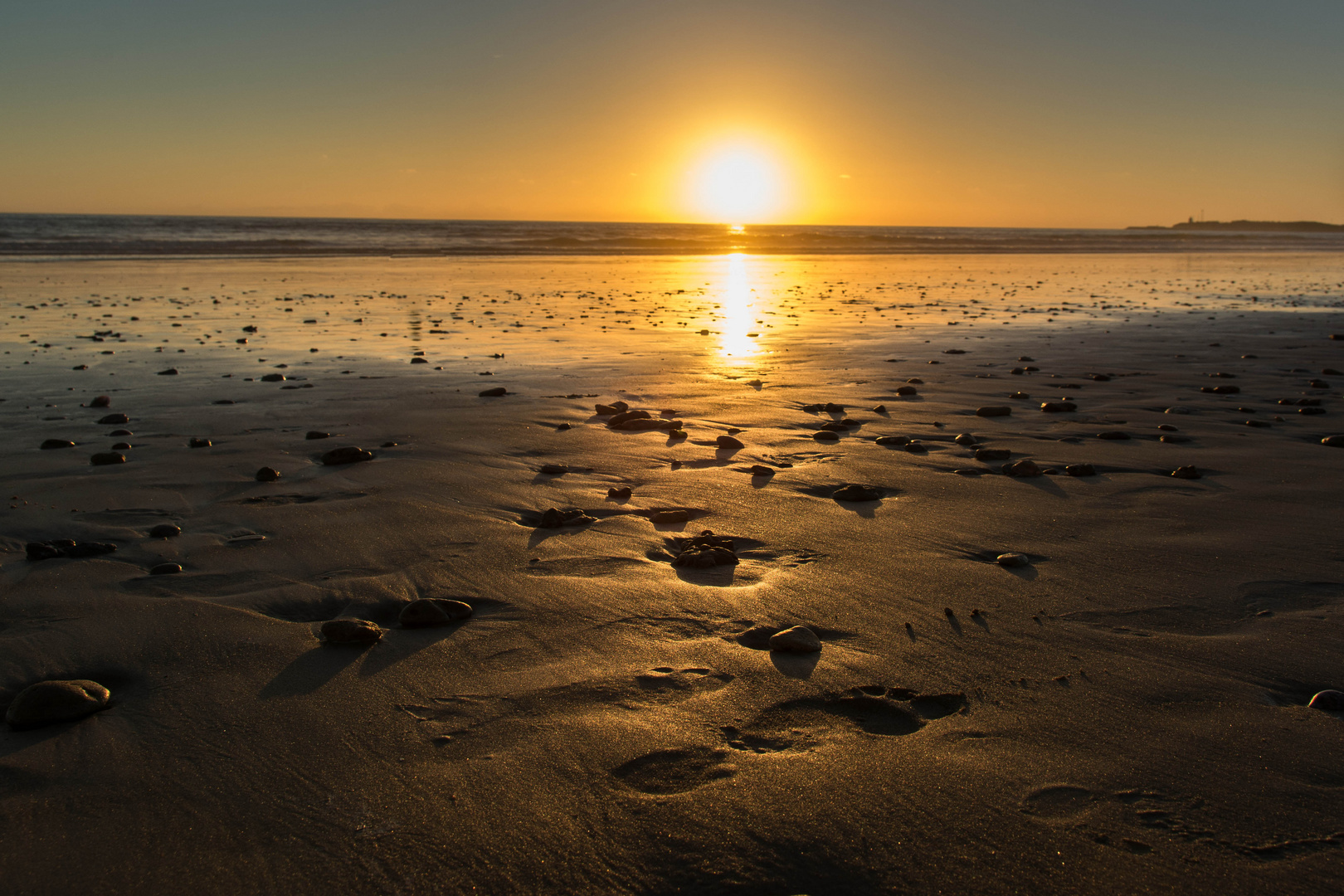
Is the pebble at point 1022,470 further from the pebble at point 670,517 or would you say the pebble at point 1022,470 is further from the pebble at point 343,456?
the pebble at point 343,456

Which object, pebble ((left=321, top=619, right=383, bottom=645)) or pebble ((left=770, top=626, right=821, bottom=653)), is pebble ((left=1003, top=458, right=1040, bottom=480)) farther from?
pebble ((left=321, top=619, right=383, bottom=645))

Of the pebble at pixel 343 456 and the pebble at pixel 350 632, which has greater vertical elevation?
the pebble at pixel 343 456

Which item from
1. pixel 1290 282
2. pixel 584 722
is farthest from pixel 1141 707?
pixel 1290 282

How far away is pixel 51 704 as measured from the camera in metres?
2.21

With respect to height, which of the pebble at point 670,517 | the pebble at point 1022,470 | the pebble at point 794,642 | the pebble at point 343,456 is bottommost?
the pebble at point 794,642

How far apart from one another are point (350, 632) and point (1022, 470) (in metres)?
3.24

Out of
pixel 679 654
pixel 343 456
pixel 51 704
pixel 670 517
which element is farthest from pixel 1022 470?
pixel 51 704

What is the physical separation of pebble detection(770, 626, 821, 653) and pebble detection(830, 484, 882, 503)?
4.99ft

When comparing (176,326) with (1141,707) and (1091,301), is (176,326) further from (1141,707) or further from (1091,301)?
(1091,301)

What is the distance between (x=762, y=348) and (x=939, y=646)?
6.94m

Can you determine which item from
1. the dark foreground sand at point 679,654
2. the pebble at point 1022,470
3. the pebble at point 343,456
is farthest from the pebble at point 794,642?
the pebble at point 343,456

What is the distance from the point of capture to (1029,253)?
120 feet

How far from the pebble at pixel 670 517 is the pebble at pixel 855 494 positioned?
2.49 ft

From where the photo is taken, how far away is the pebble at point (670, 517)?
12.1 feet
